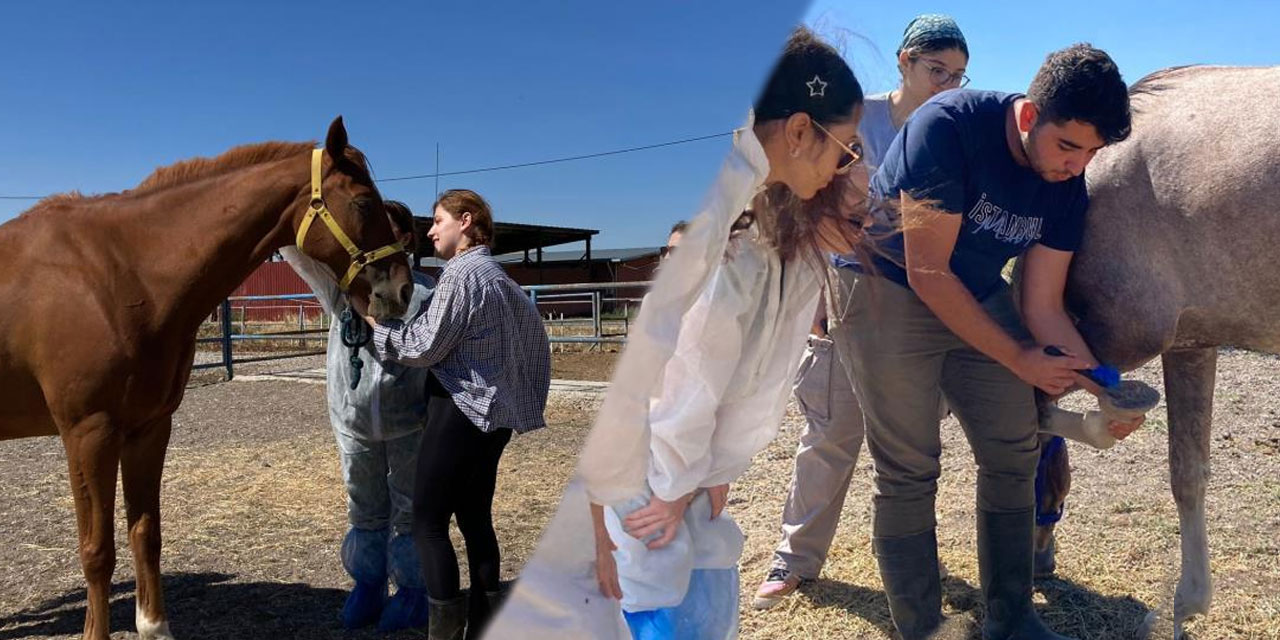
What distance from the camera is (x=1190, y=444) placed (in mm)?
2238

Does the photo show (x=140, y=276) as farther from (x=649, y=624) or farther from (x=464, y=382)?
(x=649, y=624)

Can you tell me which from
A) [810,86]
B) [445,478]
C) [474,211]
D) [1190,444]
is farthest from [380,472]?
[1190,444]

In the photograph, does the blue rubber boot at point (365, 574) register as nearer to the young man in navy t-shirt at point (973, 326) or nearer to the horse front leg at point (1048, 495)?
the young man in navy t-shirt at point (973, 326)

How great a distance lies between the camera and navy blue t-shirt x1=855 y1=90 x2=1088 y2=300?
1.72m

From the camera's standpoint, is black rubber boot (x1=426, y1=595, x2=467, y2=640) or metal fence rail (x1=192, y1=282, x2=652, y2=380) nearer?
black rubber boot (x1=426, y1=595, x2=467, y2=640)

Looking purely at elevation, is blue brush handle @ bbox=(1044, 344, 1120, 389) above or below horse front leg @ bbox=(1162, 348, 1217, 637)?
above

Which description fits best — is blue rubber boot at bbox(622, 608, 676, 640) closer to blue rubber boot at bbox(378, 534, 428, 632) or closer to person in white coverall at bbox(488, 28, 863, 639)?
person in white coverall at bbox(488, 28, 863, 639)

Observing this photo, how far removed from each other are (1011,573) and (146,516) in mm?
2400

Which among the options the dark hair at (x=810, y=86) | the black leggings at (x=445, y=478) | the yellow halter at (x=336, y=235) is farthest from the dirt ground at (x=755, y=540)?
the dark hair at (x=810, y=86)

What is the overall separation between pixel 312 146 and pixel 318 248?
33 centimetres

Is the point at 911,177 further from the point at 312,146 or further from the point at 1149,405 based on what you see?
the point at 312,146

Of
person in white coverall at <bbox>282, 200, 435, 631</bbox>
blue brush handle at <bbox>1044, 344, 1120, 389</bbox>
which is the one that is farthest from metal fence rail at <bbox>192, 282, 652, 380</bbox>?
blue brush handle at <bbox>1044, 344, 1120, 389</bbox>

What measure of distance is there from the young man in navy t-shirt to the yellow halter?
4.04 feet

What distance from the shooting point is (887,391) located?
5.94ft
